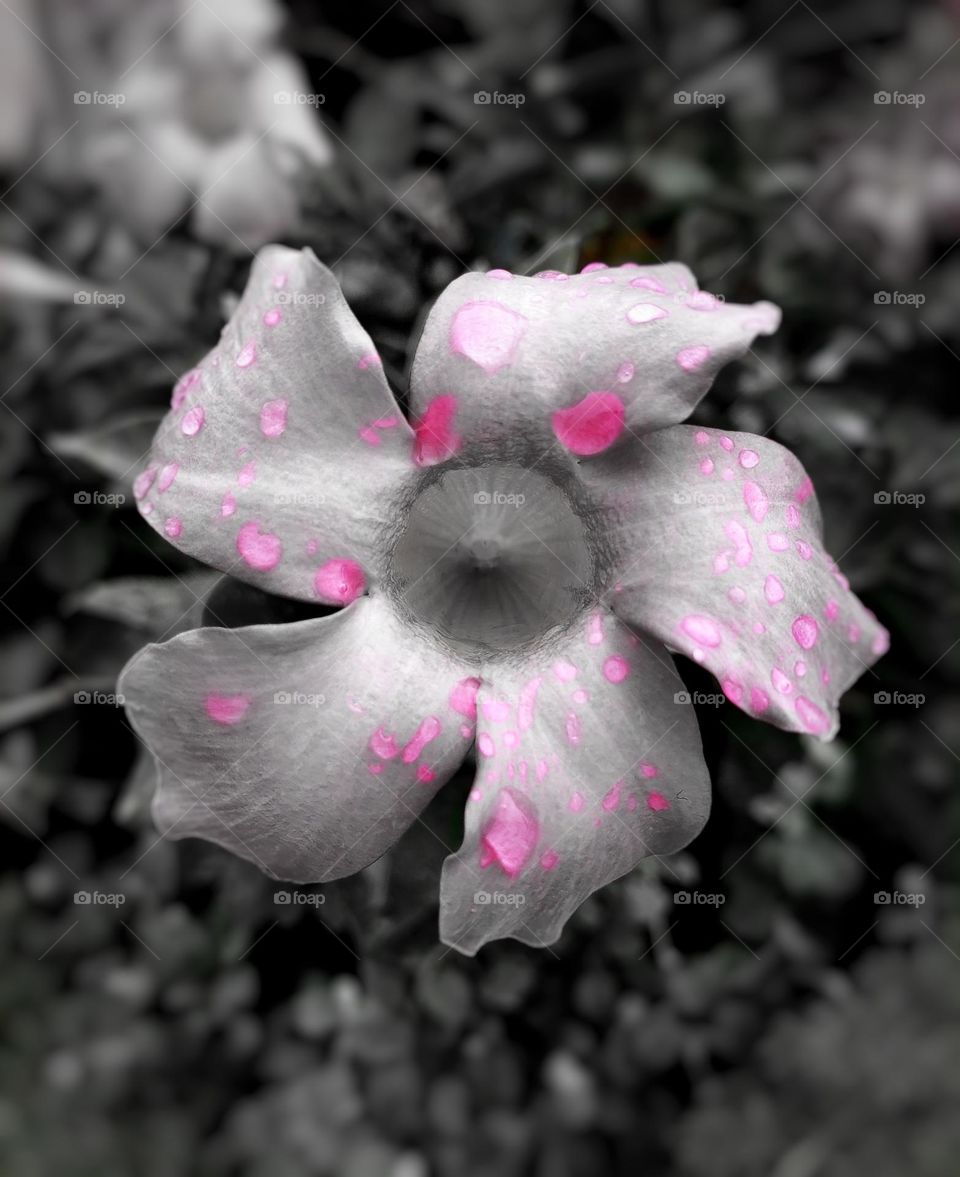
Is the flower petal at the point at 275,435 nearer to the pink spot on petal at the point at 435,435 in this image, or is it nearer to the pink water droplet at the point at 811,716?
the pink spot on petal at the point at 435,435

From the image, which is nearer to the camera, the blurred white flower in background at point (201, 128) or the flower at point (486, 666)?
the flower at point (486, 666)

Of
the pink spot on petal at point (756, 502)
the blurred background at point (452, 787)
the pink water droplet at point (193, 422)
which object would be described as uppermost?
the pink water droplet at point (193, 422)

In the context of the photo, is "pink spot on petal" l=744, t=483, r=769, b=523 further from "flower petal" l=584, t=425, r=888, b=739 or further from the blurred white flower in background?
the blurred white flower in background

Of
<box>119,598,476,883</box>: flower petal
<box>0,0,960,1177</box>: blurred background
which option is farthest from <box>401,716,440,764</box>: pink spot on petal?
<box>0,0,960,1177</box>: blurred background

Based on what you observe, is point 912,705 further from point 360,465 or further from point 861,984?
point 360,465

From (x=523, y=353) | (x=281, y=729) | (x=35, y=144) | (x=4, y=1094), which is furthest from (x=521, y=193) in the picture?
(x=4, y=1094)

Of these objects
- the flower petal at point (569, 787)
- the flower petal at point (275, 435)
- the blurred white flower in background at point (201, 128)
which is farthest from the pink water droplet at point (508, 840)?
the blurred white flower in background at point (201, 128)

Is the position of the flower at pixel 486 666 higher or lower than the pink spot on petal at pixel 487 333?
lower
